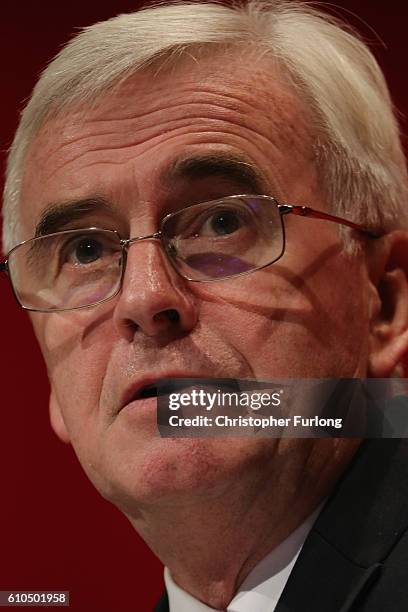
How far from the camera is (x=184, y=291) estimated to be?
1.26 m

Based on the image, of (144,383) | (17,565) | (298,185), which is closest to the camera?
(144,383)

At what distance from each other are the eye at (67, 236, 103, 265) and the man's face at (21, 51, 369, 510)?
33mm

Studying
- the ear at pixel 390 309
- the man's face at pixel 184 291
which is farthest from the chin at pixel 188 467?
the ear at pixel 390 309

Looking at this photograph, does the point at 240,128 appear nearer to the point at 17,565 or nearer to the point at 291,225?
the point at 291,225

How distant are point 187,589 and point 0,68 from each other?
0.86 metres

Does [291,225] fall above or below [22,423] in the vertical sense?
above

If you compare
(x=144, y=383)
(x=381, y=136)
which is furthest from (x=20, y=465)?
(x=381, y=136)

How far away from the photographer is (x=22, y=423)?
1666 millimetres

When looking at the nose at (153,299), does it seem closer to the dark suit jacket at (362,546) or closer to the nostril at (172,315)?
the nostril at (172,315)

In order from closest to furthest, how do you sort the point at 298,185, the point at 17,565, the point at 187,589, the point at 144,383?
the point at 144,383, the point at 298,185, the point at 187,589, the point at 17,565

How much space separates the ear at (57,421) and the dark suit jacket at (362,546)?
445 millimetres

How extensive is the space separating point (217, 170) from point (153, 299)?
0.21 meters

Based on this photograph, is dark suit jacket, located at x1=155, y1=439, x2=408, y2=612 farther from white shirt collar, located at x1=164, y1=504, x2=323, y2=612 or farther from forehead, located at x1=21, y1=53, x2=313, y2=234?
forehead, located at x1=21, y1=53, x2=313, y2=234

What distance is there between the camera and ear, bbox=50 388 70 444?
1.54 meters
